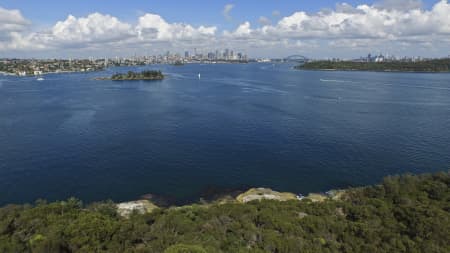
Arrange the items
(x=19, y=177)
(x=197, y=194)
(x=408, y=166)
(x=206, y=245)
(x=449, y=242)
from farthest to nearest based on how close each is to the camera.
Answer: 1. (x=408, y=166)
2. (x=19, y=177)
3. (x=197, y=194)
4. (x=449, y=242)
5. (x=206, y=245)

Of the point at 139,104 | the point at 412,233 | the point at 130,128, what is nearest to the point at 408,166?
the point at 412,233

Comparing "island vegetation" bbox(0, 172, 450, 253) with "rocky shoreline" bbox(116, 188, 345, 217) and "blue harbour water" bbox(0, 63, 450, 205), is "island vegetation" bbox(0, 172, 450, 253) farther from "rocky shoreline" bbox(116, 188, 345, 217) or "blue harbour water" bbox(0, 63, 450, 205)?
"blue harbour water" bbox(0, 63, 450, 205)

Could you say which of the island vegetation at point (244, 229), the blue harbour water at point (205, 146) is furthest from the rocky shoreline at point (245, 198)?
the island vegetation at point (244, 229)

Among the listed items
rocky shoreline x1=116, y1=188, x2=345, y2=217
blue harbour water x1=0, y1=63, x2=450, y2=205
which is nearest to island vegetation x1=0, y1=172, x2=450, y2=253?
rocky shoreline x1=116, y1=188, x2=345, y2=217

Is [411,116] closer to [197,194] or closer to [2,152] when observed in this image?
[197,194]

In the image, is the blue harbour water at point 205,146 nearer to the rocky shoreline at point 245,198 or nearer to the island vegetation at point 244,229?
the rocky shoreline at point 245,198
